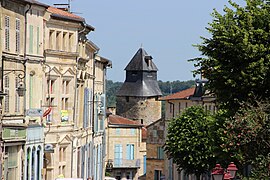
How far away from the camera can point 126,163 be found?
10612cm

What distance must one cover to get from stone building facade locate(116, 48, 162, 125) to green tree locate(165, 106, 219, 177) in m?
53.9

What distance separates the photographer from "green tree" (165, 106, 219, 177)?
7838 cm

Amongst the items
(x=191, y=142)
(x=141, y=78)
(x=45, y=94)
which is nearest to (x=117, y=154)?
(x=191, y=142)

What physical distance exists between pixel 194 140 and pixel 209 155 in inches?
87.7

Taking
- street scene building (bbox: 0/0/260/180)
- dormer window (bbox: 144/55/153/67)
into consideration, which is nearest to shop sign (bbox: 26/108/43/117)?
street scene building (bbox: 0/0/260/180)

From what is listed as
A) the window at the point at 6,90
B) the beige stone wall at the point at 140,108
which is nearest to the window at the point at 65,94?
the window at the point at 6,90

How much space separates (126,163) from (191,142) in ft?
89.3

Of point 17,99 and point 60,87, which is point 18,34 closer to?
point 17,99

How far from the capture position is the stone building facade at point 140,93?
453 feet

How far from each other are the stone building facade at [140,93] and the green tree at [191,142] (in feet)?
177

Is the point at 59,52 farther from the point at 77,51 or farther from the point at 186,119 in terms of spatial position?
the point at 186,119

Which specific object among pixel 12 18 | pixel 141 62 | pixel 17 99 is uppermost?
pixel 141 62

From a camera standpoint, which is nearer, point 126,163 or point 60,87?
point 60,87

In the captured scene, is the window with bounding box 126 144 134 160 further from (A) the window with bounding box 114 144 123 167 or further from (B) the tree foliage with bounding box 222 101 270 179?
(B) the tree foliage with bounding box 222 101 270 179
